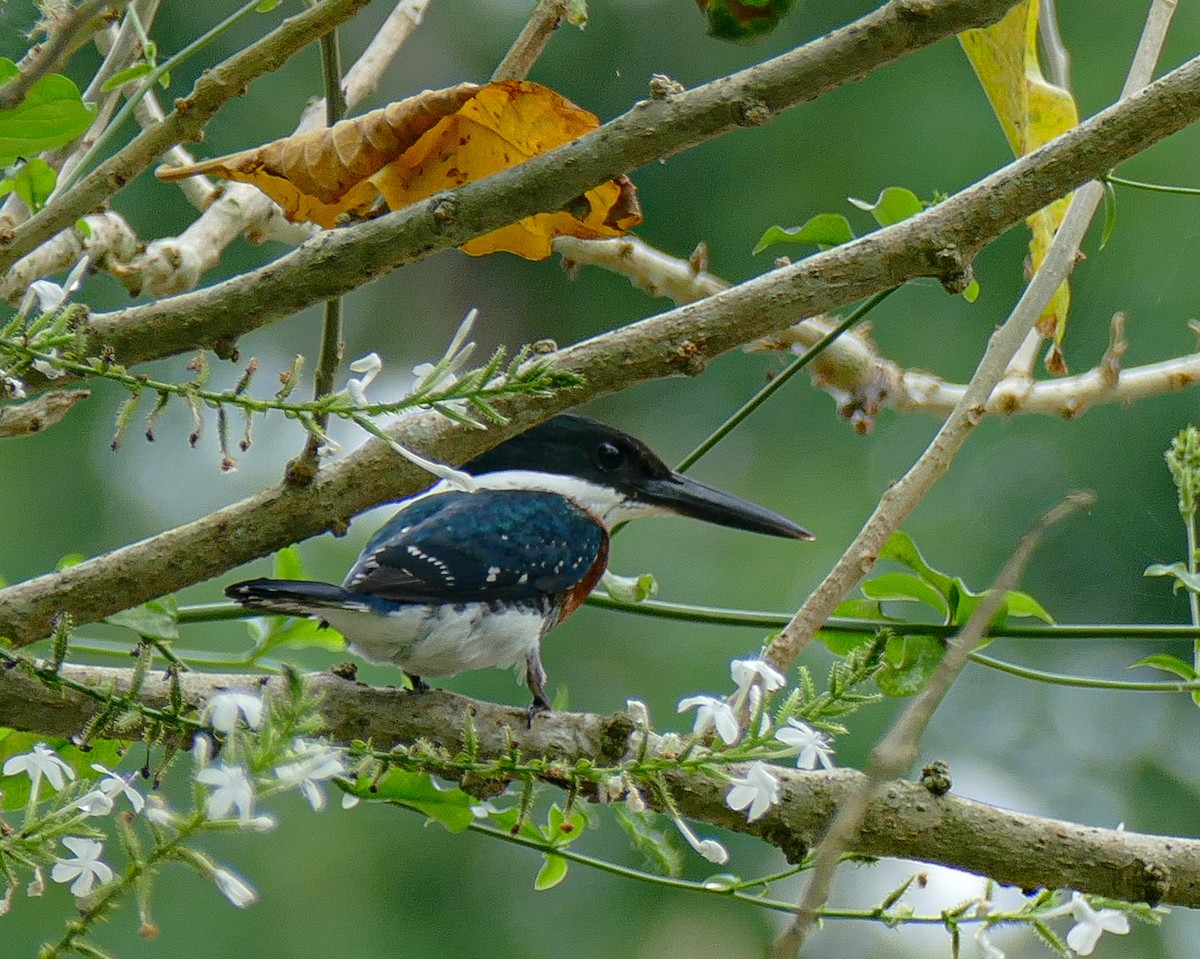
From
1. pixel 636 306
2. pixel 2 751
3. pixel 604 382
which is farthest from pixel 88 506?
pixel 604 382

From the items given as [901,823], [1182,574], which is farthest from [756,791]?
[1182,574]

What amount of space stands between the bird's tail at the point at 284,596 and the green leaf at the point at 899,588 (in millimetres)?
488

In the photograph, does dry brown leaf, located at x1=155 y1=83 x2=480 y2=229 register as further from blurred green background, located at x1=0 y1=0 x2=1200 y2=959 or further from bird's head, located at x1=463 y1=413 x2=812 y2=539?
blurred green background, located at x1=0 y1=0 x2=1200 y2=959

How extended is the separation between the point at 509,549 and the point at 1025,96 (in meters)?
0.76

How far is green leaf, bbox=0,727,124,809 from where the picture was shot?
1197 mm

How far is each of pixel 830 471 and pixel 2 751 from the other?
10.1 feet

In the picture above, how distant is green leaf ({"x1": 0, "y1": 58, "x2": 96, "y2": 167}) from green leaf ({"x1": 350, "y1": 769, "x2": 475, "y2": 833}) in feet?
1.65

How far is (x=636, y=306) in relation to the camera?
4.52 m

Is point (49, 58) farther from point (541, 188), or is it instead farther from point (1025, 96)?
point (1025, 96)

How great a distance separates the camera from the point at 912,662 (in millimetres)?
1278

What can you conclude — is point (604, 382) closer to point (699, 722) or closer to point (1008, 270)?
point (699, 722)

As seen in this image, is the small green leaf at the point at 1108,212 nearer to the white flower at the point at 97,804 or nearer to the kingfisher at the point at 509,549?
the kingfisher at the point at 509,549

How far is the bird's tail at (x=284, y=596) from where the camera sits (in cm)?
124

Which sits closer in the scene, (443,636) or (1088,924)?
(1088,924)
